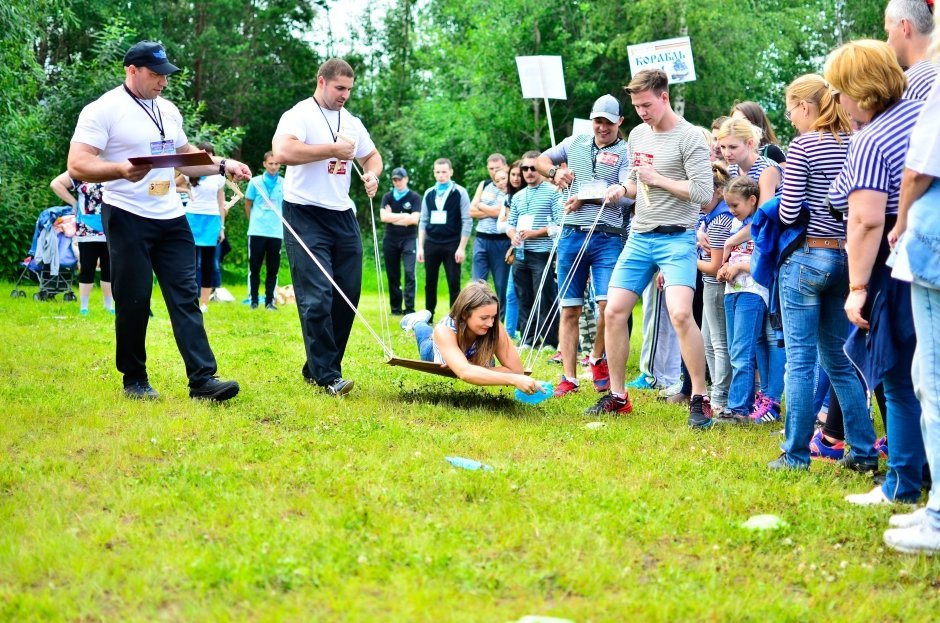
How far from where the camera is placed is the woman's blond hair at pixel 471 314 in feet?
21.5

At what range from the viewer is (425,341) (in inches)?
297

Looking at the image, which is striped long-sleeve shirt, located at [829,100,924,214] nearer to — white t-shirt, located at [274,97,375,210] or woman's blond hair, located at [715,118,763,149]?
woman's blond hair, located at [715,118,763,149]

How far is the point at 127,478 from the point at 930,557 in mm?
3378

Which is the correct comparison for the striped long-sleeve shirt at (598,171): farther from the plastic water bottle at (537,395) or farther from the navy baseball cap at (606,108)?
the plastic water bottle at (537,395)

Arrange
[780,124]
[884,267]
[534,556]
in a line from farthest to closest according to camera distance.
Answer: [780,124]
[884,267]
[534,556]

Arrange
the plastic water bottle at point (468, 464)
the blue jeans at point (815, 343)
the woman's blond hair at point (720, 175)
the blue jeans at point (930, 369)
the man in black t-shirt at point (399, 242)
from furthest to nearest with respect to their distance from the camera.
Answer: the man in black t-shirt at point (399, 242) < the woman's blond hair at point (720, 175) < the blue jeans at point (815, 343) < the plastic water bottle at point (468, 464) < the blue jeans at point (930, 369)

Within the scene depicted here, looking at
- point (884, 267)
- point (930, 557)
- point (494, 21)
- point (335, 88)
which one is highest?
point (494, 21)

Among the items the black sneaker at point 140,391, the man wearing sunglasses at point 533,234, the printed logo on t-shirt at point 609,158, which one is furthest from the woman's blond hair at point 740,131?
the black sneaker at point 140,391

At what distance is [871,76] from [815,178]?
31.0 inches

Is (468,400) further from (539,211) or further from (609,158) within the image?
(539,211)

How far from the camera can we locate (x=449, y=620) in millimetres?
3164

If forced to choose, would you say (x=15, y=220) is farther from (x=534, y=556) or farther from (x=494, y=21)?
(x=534, y=556)

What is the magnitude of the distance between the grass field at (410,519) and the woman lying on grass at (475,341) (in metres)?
0.28

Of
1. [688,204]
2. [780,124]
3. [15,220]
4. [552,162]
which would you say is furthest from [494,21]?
[688,204]
